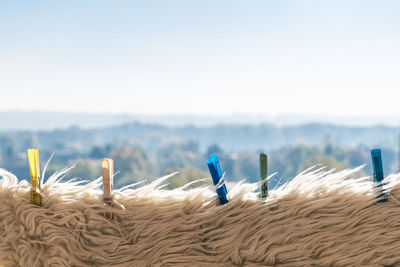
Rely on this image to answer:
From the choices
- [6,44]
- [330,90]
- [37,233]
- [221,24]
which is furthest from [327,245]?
[6,44]

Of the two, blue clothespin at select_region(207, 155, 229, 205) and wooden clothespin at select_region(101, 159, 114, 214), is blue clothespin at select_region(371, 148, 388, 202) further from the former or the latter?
wooden clothespin at select_region(101, 159, 114, 214)

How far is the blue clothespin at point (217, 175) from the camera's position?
1.82 feet

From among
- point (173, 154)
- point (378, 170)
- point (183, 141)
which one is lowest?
point (173, 154)

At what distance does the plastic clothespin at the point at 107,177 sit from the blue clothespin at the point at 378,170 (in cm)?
37

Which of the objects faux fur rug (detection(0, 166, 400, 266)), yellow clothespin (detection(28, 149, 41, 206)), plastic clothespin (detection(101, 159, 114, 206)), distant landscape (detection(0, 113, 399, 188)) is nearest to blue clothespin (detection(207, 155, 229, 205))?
faux fur rug (detection(0, 166, 400, 266))

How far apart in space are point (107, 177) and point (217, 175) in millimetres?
155

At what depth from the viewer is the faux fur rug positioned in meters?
0.54

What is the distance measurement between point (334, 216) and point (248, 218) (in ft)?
0.38

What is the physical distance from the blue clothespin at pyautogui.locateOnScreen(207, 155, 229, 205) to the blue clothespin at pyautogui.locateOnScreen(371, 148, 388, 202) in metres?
0.21

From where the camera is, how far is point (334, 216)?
0.55m

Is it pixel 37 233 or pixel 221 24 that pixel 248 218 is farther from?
pixel 221 24

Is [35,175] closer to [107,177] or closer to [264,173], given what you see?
[107,177]

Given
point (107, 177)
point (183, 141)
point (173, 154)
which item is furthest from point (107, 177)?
point (183, 141)

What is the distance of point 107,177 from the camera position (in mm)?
566
